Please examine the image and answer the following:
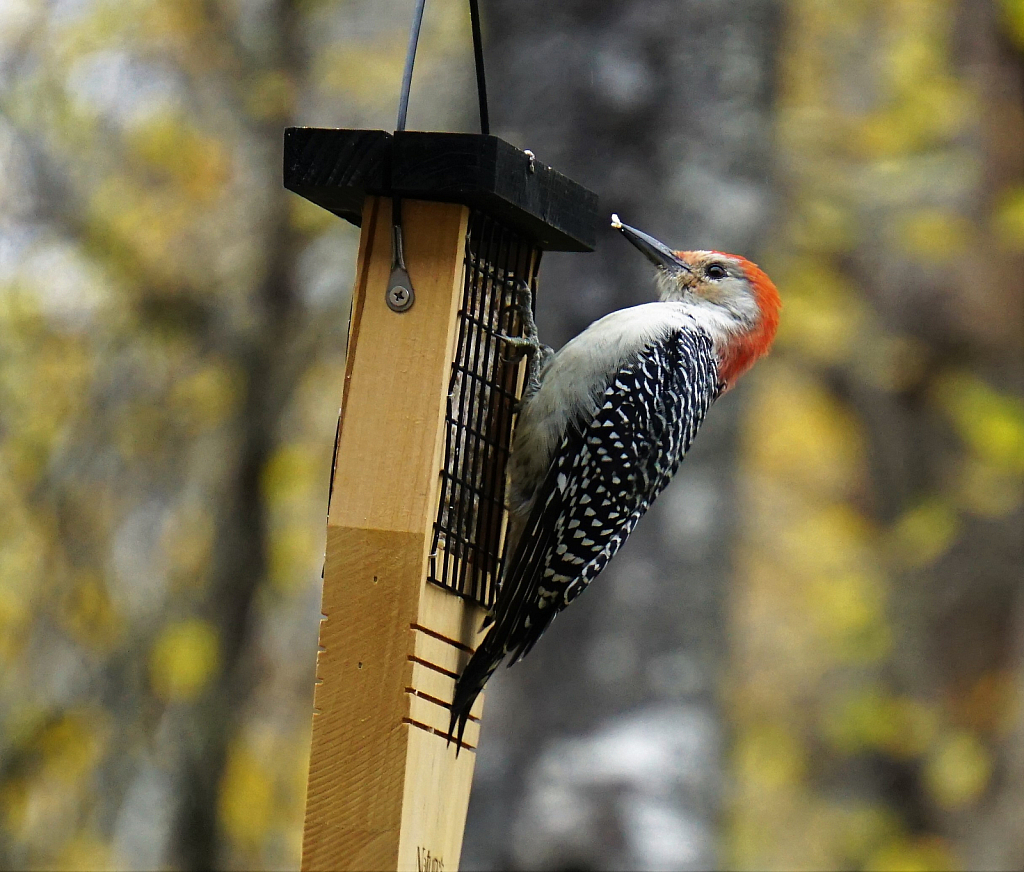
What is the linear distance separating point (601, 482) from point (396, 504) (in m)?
1.04

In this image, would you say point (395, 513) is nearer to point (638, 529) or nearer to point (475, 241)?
point (475, 241)

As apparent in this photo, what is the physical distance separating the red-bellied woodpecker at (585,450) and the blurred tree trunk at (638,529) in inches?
73.2

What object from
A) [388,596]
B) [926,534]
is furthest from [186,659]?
[388,596]

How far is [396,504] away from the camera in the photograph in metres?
3.51

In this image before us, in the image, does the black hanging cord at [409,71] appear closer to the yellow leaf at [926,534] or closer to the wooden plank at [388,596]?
the wooden plank at [388,596]

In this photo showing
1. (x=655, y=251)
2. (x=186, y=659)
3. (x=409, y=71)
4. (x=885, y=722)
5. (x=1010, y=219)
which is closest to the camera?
(x=409, y=71)

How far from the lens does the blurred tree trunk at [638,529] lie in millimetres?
6516

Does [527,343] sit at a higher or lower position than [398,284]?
higher

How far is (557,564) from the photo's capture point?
4.20m

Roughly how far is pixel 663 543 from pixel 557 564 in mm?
2739

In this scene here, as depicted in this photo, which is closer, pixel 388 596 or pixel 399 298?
pixel 388 596

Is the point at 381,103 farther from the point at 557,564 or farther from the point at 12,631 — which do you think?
the point at 557,564

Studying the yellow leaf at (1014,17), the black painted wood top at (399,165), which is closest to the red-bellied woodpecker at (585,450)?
the black painted wood top at (399,165)

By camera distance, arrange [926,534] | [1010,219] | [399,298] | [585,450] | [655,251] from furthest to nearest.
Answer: [926,534], [1010,219], [655,251], [585,450], [399,298]
